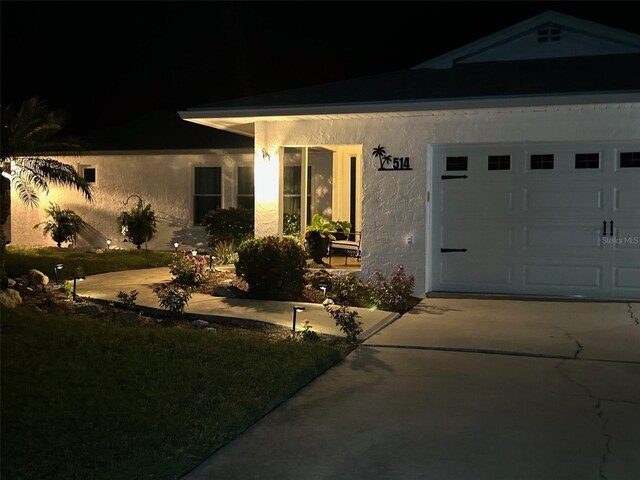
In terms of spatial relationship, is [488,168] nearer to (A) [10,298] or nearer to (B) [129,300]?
(B) [129,300]

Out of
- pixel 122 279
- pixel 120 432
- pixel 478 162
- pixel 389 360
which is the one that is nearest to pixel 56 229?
pixel 122 279

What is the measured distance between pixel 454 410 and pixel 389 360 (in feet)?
5.76

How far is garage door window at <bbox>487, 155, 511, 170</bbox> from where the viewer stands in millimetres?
11914

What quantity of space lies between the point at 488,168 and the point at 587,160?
147 centimetres

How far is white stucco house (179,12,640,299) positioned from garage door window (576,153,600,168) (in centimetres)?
2

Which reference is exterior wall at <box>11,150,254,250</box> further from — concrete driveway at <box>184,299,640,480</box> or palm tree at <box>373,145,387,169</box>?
concrete driveway at <box>184,299,640,480</box>

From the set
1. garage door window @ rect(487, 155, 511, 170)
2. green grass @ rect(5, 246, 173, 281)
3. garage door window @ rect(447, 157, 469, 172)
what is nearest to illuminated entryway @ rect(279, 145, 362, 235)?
green grass @ rect(5, 246, 173, 281)

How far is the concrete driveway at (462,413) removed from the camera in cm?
496

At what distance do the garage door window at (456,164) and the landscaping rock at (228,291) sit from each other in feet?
12.7

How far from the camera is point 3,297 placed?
32.8 ft

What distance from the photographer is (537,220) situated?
11.8 metres

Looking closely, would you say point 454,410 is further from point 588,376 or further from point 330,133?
point 330,133

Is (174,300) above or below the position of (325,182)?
below


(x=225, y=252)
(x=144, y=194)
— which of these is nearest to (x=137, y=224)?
(x=144, y=194)
